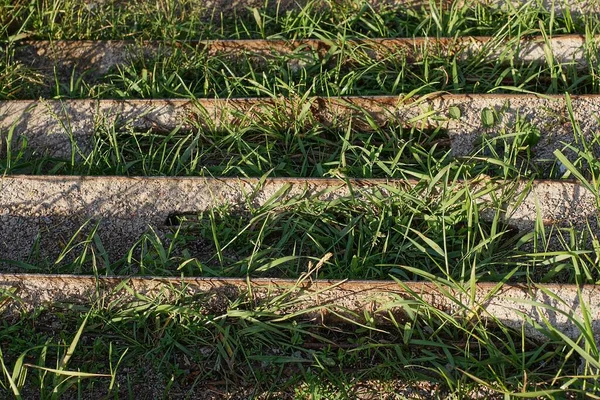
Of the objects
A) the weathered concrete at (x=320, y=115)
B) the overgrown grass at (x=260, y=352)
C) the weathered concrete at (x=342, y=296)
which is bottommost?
the overgrown grass at (x=260, y=352)

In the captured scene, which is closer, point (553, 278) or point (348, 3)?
point (553, 278)

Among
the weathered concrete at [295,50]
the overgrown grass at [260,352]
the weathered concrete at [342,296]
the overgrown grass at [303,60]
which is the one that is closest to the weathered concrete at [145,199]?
the weathered concrete at [342,296]

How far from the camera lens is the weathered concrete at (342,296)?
2635 millimetres

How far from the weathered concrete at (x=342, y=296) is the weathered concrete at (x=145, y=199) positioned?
248mm

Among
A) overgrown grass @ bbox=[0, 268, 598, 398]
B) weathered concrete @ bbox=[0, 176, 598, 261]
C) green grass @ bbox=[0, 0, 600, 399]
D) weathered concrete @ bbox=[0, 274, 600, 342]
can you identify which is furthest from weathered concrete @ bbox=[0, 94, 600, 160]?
overgrown grass @ bbox=[0, 268, 598, 398]

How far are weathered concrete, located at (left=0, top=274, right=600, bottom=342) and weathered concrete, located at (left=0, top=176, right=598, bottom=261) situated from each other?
248 millimetres

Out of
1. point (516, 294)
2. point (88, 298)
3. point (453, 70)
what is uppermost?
point (453, 70)

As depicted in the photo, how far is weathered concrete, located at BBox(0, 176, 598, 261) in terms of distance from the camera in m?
2.97

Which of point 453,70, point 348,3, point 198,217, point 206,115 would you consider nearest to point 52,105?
point 206,115

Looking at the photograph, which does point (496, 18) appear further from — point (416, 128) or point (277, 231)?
point (277, 231)


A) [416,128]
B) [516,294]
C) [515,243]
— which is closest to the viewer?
[516,294]

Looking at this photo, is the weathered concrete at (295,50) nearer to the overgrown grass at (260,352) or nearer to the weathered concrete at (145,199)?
the weathered concrete at (145,199)

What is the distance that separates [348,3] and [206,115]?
1028 millimetres

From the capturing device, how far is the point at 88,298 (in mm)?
2795
